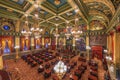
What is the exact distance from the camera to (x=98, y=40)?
1430 centimetres

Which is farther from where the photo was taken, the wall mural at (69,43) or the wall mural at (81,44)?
the wall mural at (69,43)

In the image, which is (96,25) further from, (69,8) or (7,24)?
(7,24)

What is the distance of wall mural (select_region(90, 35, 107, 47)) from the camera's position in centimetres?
1377

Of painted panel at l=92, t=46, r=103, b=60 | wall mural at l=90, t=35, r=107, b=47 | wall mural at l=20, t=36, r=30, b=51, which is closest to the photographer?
wall mural at l=90, t=35, r=107, b=47

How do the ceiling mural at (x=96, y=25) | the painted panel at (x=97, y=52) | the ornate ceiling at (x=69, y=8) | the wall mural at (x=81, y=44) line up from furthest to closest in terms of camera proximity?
1. the wall mural at (x=81, y=44)
2. the painted panel at (x=97, y=52)
3. the ceiling mural at (x=96, y=25)
4. the ornate ceiling at (x=69, y=8)

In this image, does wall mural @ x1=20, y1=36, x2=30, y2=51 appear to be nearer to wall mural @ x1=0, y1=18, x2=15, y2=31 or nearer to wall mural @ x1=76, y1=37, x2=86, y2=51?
wall mural @ x1=0, y1=18, x2=15, y2=31

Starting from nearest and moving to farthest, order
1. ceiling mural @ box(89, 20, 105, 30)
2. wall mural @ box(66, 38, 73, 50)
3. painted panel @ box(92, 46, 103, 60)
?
1. ceiling mural @ box(89, 20, 105, 30)
2. painted panel @ box(92, 46, 103, 60)
3. wall mural @ box(66, 38, 73, 50)

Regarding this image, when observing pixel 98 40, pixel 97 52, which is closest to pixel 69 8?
pixel 98 40

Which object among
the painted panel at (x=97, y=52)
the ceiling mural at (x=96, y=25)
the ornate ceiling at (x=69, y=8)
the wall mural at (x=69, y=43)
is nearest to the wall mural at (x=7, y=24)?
the ornate ceiling at (x=69, y=8)

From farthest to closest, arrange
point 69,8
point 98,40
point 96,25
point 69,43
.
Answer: point 69,43 → point 98,40 → point 96,25 → point 69,8

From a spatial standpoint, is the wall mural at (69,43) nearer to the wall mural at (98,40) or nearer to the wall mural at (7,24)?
the wall mural at (98,40)

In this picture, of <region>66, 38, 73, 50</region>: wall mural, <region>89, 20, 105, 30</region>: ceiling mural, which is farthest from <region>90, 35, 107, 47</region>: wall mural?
<region>66, 38, 73, 50</region>: wall mural

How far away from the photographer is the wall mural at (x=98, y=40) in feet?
45.2

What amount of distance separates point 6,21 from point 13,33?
2.31 metres
